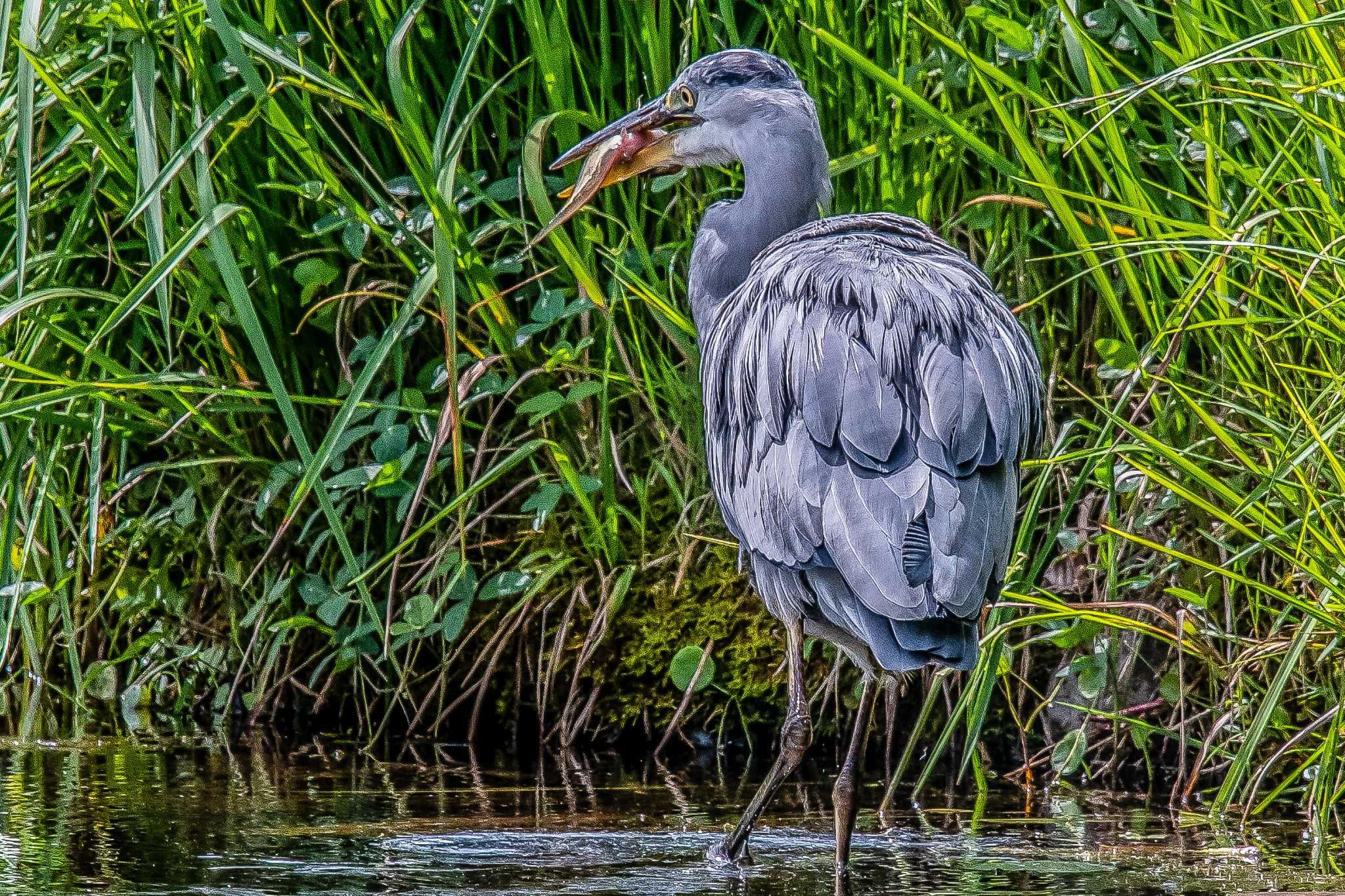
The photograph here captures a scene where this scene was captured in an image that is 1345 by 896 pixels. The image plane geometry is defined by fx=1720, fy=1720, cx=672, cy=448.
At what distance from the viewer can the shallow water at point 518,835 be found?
10.5ft

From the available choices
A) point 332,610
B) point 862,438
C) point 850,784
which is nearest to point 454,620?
point 332,610

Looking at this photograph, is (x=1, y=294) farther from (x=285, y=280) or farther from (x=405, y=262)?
(x=405, y=262)

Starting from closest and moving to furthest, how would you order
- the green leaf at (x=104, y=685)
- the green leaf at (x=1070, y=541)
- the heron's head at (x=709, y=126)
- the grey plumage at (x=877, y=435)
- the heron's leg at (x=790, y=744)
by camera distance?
the grey plumage at (x=877, y=435), the heron's leg at (x=790, y=744), the green leaf at (x=1070, y=541), the heron's head at (x=709, y=126), the green leaf at (x=104, y=685)

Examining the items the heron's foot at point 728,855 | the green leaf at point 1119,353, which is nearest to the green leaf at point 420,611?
the heron's foot at point 728,855

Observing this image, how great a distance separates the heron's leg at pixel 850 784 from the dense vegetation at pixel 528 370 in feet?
0.40

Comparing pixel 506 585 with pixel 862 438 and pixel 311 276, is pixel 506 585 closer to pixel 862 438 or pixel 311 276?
pixel 311 276

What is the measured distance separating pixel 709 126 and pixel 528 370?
82 centimetres

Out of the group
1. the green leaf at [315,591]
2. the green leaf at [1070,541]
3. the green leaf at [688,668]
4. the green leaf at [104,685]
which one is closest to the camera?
the green leaf at [1070,541]

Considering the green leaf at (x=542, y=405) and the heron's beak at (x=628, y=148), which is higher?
the heron's beak at (x=628, y=148)

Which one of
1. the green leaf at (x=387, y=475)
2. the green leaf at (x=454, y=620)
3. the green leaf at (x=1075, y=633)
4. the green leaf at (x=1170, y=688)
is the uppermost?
the green leaf at (x=387, y=475)

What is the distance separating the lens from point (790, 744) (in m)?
3.81

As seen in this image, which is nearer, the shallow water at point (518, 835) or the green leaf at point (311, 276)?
the shallow water at point (518, 835)

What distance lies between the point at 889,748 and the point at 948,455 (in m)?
1.21

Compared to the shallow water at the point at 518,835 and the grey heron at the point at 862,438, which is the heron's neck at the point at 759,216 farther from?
the shallow water at the point at 518,835
